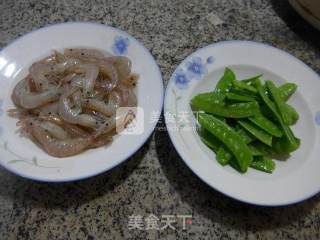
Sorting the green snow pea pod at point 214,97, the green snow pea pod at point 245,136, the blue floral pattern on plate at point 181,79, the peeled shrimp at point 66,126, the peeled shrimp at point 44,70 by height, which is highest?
the peeled shrimp at point 44,70

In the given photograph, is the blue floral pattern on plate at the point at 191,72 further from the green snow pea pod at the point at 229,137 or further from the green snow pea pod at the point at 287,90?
the green snow pea pod at the point at 287,90

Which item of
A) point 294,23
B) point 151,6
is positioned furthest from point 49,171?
point 294,23

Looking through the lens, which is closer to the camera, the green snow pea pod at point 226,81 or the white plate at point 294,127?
the white plate at point 294,127

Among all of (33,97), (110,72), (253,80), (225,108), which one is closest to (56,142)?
(33,97)

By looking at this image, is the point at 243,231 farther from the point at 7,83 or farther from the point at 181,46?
the point at 7,83

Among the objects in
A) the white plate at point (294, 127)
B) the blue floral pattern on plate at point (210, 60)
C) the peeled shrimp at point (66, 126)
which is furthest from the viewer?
the blue floral pattern on plate at point (210, 60)

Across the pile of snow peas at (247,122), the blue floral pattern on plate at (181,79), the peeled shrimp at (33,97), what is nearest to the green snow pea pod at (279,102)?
the pile of snow peas at (247,122)

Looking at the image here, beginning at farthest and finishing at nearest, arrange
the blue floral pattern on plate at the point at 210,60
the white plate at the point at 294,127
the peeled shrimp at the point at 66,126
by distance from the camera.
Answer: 1. the blue floral pattern on plate at the point at 210,60
2. the peeled shrimp at the point at 66,126
3. the white plate at the point at 294,127
